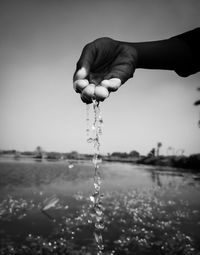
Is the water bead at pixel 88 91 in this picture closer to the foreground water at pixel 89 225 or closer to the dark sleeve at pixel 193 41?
the dark sleeve at pixel 193 41

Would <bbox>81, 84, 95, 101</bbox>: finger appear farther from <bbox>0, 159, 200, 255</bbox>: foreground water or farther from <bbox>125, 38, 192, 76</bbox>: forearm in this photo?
<bbox>0, 159, 200, 255</bbox>: foreground water

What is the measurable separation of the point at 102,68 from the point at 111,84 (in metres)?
0.38

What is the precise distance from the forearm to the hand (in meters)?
0.09

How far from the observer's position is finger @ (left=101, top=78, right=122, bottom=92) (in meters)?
1.17

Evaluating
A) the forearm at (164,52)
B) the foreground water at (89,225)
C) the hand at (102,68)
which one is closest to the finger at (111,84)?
the hand at (102,68)

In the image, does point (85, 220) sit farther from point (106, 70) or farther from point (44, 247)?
point (106, 70)

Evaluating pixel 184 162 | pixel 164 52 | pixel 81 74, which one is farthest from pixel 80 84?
pixel 184 162

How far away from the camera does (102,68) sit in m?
1.53

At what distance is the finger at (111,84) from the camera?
1171 millimetres

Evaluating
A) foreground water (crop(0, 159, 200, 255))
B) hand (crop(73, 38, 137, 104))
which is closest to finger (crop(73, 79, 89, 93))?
hand (crop(73, 38, 137, 104))

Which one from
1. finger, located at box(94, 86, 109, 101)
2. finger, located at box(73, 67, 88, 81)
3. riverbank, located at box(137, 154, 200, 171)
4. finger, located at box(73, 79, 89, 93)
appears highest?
finger, located at box(73, 67, 88, 81)

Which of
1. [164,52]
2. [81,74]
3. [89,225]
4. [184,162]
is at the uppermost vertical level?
[164,52]

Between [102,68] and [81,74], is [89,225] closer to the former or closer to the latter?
[102,68]

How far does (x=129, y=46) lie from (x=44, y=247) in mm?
8342
